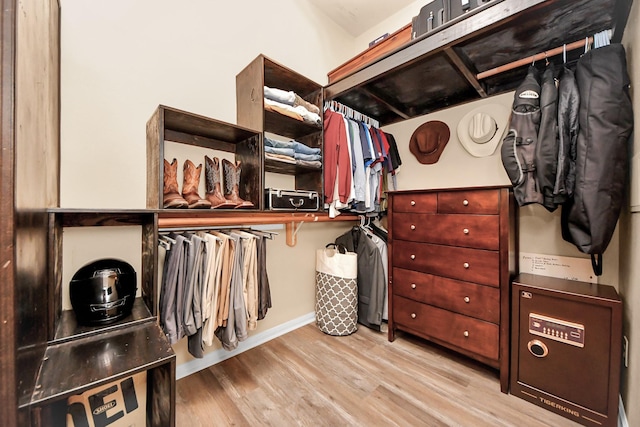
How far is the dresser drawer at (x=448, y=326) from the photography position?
1542mm

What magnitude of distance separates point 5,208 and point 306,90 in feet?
6.32

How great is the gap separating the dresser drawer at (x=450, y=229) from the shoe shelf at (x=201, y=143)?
3.60 ft

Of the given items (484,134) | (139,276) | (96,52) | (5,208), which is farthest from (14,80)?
(484,134)

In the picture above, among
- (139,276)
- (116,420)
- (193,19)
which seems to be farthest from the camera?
(193,19)

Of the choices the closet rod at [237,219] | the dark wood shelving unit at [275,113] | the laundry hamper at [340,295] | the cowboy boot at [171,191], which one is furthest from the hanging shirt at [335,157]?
the cowboy boot at [171,191]

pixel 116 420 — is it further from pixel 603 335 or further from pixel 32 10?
pixel 603 335

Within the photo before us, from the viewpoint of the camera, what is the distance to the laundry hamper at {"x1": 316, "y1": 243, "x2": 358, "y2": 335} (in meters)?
2.06

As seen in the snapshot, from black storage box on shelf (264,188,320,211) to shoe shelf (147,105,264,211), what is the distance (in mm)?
77

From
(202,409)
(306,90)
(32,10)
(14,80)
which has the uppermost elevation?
(306,90)

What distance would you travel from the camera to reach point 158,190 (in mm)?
1230

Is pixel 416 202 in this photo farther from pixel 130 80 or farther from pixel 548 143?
pixel 130 80

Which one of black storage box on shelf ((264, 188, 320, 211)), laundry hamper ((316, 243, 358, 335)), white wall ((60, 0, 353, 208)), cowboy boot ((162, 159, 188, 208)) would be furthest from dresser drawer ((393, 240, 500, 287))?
white wall ((60, 0, 353, 208))

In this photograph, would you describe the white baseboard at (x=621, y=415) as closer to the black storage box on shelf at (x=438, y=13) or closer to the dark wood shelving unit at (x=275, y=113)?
the dark wood shelving unit at (x=275, y=113)

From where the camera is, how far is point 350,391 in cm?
147
